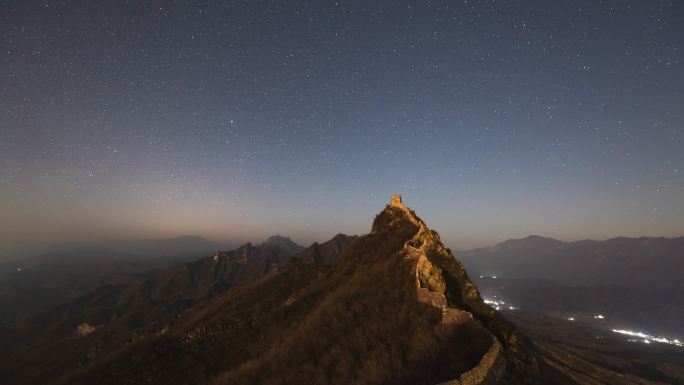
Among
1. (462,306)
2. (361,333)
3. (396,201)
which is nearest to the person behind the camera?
(361,333)

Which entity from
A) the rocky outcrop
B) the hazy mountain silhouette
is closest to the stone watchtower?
the hazy mountain silhouette

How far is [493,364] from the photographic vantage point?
3139 cm

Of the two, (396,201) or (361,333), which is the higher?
(396,201)

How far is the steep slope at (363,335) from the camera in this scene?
3416 cm

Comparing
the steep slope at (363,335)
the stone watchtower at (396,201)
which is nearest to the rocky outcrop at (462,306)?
the steep slope at (363,335)

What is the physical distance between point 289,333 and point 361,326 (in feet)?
38.2

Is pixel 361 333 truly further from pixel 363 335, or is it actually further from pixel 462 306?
pixel 462 306

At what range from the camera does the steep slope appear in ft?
112

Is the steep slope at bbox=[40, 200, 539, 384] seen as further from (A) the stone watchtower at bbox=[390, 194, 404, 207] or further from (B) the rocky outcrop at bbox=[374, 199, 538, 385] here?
(A) the stone watchtower at bbox=[390, 194, 404, 207]

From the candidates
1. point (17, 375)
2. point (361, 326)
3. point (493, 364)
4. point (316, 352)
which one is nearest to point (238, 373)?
point (316, 352)

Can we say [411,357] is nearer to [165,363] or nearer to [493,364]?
[493,364]

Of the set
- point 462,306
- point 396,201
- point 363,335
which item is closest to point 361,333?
point 363,335

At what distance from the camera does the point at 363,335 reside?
131 feet

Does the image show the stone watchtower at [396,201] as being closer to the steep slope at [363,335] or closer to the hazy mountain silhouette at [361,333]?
the hazy mountain silhouette at [361,333]
